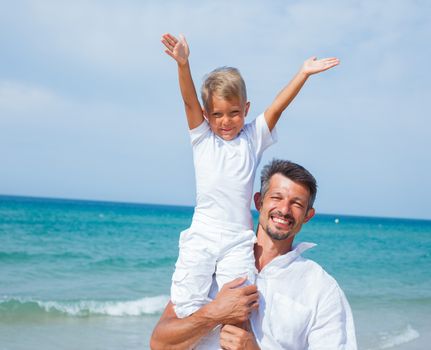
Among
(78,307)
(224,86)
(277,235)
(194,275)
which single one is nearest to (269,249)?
(277,235)

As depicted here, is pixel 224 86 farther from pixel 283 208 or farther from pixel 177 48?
pixel 283 208

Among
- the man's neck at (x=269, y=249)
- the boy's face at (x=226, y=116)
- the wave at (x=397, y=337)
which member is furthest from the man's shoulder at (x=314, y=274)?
the wave at (x=397, y=337)

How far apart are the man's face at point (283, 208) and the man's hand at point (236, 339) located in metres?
0.56

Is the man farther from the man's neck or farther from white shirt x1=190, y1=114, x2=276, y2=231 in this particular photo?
white shirt x1=190, y1=114, x2=276, y2=231

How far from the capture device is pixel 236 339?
296 centimetres

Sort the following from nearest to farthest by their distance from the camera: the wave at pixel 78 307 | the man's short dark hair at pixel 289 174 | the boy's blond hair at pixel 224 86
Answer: the man's short dark hair at pixel 289 174
the boy's blond hair at pixel 224 86
the wave at pixel 78 307

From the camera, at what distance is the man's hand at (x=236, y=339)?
295 centimetres

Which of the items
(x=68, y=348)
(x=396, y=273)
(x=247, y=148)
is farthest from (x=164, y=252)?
(x=247, y=148)

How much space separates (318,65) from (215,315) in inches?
61.6

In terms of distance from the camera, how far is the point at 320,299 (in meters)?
3.10

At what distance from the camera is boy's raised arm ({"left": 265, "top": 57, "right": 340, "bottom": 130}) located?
3479mm

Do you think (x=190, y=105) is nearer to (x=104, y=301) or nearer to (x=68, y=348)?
(x=68, y=348)

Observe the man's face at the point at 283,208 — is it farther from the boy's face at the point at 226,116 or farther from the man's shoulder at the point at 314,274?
the boy's face at the point at 226,116

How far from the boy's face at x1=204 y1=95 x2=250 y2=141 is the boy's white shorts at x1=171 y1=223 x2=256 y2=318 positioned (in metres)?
0.61
